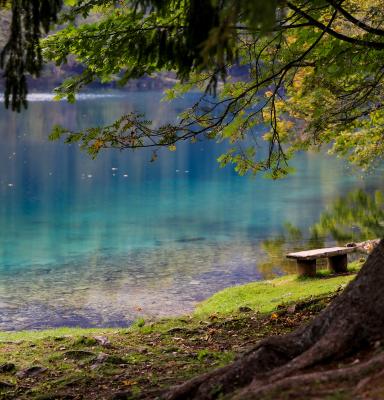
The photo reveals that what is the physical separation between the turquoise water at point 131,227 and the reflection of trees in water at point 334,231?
537 mm

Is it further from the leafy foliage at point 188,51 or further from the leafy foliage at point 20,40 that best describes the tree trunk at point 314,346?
the leafy foliage at point 20,40

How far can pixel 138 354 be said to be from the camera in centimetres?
1151

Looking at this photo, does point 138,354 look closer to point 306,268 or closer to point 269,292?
point 269,292

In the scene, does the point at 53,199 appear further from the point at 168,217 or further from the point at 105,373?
the point at 105,373

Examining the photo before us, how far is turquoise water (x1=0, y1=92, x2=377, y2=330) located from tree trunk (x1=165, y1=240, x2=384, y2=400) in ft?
40.8

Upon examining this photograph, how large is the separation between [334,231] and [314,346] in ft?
83.2

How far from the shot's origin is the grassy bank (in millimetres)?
9516

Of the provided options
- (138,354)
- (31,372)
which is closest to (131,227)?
(138,354)

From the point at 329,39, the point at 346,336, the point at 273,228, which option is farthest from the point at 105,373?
the point at 273,228

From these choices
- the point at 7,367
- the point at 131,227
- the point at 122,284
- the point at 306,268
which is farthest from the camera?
the point at 131,227

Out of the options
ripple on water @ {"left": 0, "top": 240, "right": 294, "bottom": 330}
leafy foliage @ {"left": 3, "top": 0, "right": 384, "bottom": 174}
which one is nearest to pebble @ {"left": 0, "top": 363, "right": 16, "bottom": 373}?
leafy foliage @ {"left": 3, "top": 0, "right": 384, "bottom": 174}

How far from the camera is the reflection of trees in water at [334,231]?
90.8ft

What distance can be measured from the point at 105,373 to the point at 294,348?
150 inches

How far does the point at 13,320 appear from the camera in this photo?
19891 mm
